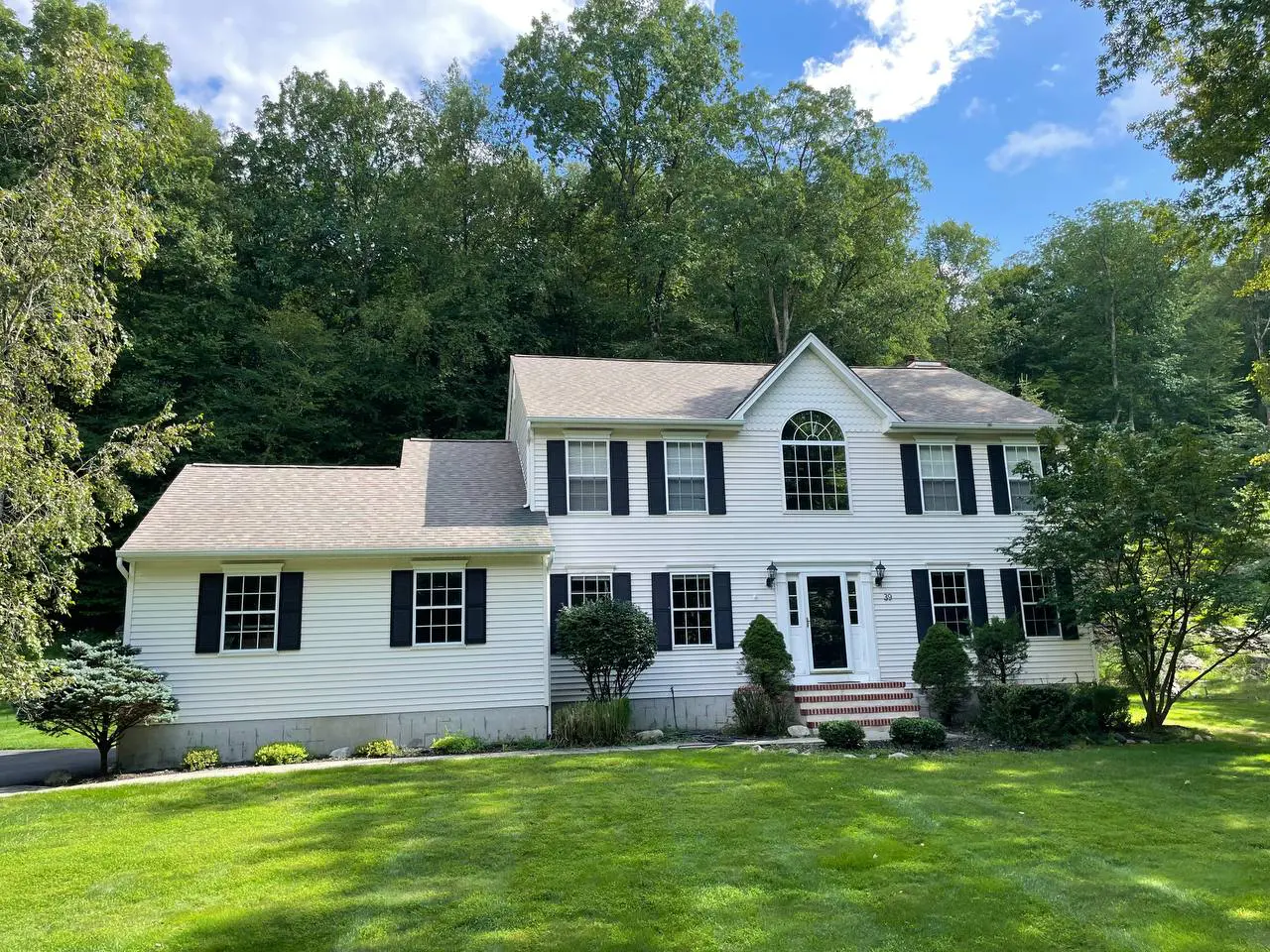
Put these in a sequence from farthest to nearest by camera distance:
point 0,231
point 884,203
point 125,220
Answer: point 884,203 → point 125,220 → point 0,231

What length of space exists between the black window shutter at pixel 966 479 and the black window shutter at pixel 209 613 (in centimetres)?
1525

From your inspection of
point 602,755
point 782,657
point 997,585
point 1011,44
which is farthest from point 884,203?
point 602,755

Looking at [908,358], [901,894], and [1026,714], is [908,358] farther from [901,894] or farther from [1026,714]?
[901,894]

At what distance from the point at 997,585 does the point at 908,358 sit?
800 cm

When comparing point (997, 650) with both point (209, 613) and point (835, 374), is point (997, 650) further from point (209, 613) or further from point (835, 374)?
point (209, 613)

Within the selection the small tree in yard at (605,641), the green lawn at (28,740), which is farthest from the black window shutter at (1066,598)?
the green lawn at (28,740)

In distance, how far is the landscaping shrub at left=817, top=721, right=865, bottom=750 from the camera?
12375 millimetres

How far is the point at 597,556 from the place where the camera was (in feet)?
52.5

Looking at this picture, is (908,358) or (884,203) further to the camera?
(884,203)

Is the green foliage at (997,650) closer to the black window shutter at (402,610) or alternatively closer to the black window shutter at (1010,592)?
the black window shutter at (1010,592)

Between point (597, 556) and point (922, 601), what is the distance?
7.14 meters

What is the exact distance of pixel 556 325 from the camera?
3331 centimetres

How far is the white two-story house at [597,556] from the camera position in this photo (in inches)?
537

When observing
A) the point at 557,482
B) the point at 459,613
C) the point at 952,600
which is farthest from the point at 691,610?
the point at 952,600
